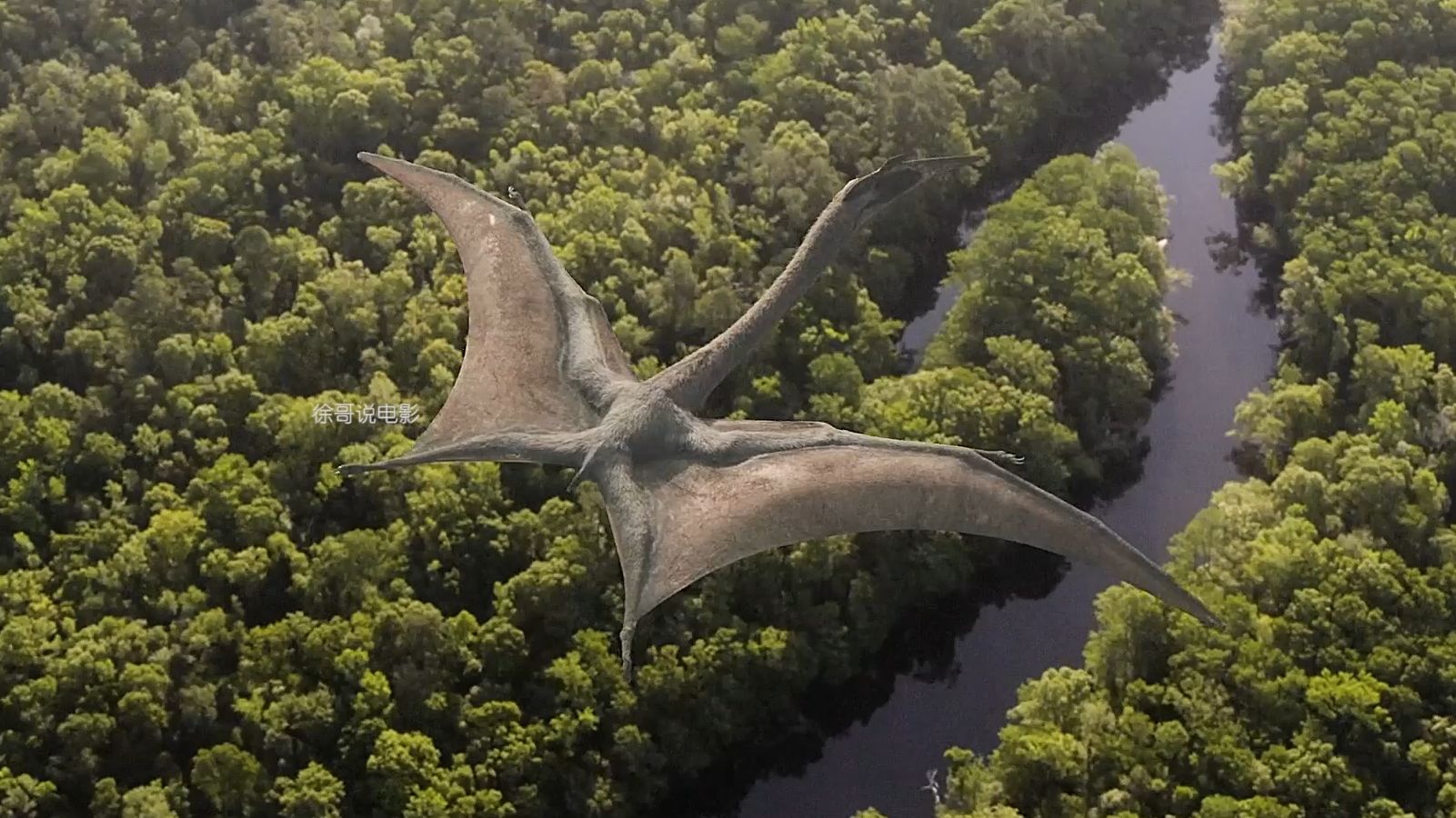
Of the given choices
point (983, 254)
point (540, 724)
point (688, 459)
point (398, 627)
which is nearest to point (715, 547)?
point (688, 459)

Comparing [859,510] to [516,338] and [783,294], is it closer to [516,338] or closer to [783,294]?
[783,294]

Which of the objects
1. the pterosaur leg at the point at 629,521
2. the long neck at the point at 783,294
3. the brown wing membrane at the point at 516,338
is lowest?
the pterosaur leg at the point at 629,521

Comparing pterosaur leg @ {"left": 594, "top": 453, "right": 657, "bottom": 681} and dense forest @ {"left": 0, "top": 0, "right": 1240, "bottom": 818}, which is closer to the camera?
pterosaur leg @ {"left": 594, "top": 453, "right": 657, "bottom": 681}

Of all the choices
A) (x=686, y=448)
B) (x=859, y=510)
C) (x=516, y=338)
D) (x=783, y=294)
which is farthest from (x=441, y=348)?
(x=859, y=510)

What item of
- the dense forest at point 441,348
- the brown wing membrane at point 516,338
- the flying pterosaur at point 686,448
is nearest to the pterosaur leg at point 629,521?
the flying pterosaur at point 686,448

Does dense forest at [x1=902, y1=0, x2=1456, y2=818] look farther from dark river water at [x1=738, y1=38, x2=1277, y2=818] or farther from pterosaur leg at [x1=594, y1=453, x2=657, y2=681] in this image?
pterosaur leg at [x1=594, y1=453, x2=657, y2=681]

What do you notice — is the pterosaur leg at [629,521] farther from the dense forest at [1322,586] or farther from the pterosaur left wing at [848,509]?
the dense forest at [1322,586]

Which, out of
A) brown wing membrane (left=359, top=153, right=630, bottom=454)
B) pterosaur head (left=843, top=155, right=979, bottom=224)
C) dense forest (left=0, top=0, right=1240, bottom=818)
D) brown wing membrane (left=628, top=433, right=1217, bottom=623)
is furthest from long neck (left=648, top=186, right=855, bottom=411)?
dense forest (left=0, top=0, right=1240, bottom=818)

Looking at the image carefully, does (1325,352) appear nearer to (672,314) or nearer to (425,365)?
(672,314)
